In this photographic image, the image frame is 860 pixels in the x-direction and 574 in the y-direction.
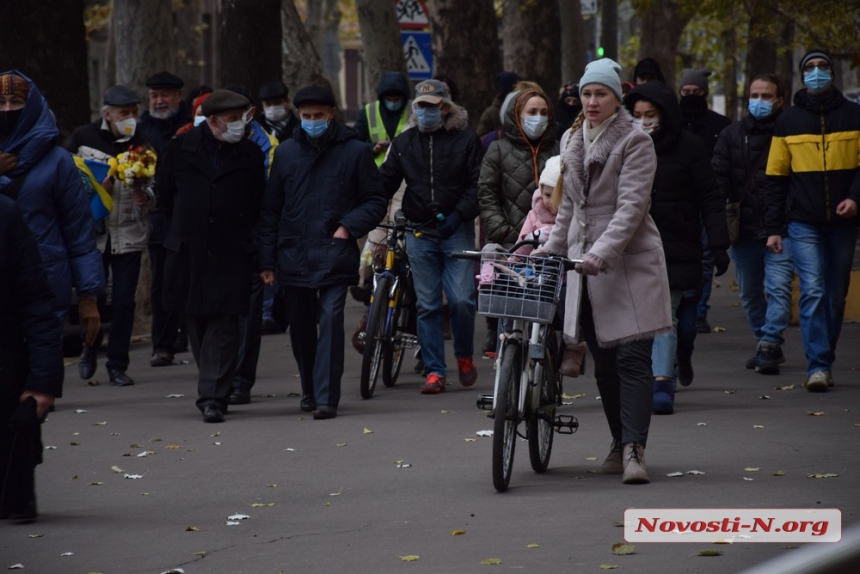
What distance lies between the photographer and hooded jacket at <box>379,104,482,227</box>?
37.3 feet

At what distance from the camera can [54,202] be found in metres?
8.67

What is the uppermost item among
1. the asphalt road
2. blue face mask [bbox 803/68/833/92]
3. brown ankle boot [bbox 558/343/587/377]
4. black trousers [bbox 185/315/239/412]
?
blue face mask [bbox 803/68/833/92]

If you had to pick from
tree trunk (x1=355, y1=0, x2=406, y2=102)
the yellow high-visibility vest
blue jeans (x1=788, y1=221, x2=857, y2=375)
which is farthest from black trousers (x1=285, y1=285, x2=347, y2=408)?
tree trunk (x1=355, y1=0, x2=406, y2=102)

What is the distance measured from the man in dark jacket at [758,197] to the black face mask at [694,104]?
493 millimetres

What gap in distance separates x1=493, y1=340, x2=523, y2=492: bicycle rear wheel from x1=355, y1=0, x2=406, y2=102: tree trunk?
1442cm

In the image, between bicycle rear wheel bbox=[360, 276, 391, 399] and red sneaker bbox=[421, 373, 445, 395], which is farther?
red sneaker bbox=[421, 373, 445, 395]

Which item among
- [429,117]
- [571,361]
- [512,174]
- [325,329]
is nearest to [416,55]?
[429,117]

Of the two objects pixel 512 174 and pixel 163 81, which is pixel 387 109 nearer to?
pixel 163 81

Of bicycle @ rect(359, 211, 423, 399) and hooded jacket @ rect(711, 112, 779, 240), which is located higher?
hooded jacket @ rect(711, 112, 779, 240)

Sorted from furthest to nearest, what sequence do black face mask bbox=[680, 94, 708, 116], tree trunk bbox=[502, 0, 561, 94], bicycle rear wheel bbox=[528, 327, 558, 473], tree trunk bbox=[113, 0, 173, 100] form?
tree trunk bbox=[502, 0, 561, 94], tree trunk bbox=[113, 0, 173, 100], black face mask bbox=[680, 94, 708, 116], bicycle rear wheel bbox=[528, 327, 558, 473]

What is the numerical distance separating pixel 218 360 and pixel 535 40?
54.3 ft

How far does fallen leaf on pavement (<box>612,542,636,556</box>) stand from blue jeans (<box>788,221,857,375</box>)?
485cm

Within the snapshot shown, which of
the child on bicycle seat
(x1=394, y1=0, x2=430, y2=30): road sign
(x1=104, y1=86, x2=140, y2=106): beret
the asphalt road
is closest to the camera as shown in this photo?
the asphalt road

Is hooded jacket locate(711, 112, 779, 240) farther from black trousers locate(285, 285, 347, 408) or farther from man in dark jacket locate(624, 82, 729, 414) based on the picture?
black trousers locate(285, 285, 347, 408)
